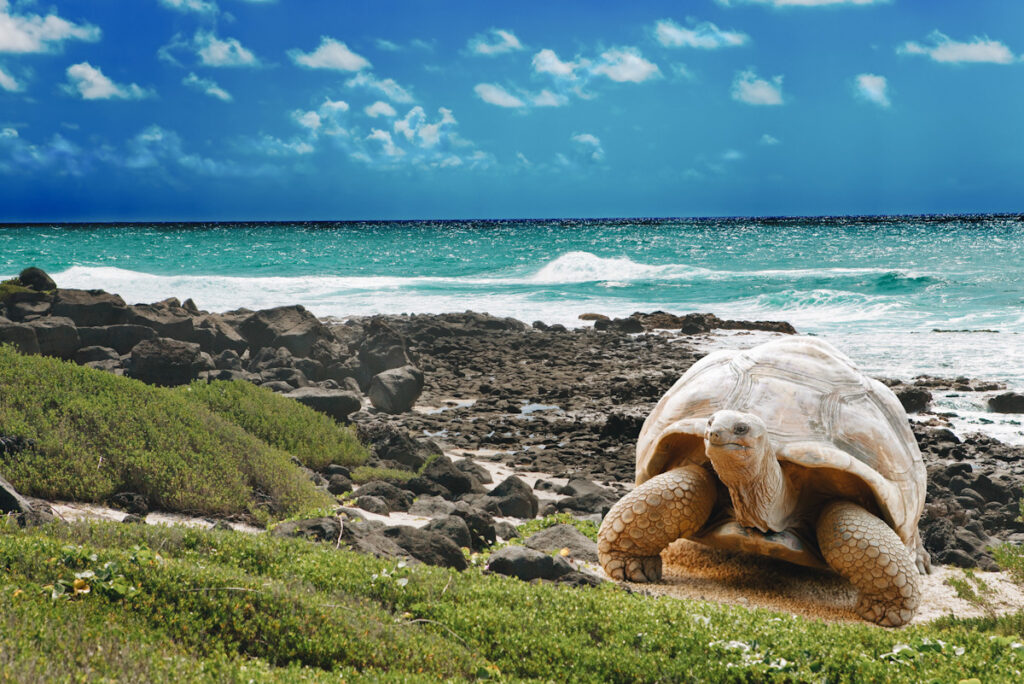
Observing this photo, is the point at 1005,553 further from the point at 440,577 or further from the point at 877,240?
the point at 877,240

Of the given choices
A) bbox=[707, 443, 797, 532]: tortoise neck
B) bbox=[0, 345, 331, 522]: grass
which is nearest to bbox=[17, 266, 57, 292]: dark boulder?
bbox=[0, 345, 331, 522]: grass

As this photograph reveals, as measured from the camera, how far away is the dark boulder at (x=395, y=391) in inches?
598

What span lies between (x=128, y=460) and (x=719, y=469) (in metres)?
5.60

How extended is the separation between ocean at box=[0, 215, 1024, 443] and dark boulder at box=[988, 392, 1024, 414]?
1.08ft

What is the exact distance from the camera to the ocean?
77.0ft

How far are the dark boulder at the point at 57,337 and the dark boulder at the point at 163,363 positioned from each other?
3166mm

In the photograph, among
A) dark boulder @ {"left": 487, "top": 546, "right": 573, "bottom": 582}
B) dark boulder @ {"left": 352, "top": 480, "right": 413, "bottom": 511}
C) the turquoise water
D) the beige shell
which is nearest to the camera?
the beige shell

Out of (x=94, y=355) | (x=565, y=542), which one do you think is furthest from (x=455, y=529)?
(x=94, y=355)

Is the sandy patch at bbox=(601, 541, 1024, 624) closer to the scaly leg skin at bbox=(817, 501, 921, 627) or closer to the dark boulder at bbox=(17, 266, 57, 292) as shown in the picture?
the scaly leg skin at bbox=(817, 501, 921, 627)

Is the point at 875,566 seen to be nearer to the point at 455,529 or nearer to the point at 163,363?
the point at 455,529

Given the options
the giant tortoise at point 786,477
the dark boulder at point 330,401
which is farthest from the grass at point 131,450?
the giant tortoise at point 786,477

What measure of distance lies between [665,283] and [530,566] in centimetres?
3739

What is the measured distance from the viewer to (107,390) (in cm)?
949

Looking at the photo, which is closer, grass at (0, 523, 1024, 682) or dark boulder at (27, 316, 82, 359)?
grass at (0, 523, 1024, 682)
